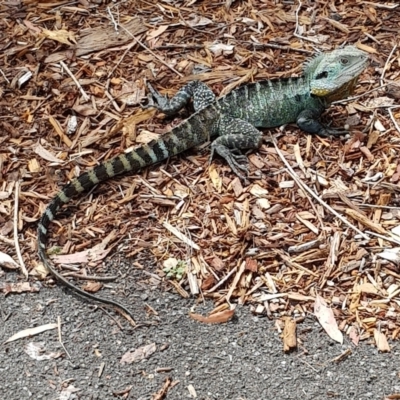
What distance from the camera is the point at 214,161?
572 centimetres

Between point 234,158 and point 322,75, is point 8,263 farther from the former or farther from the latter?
point 322,75

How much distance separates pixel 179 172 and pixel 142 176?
0.27m

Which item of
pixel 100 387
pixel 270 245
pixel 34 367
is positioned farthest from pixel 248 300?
pixel 34 367

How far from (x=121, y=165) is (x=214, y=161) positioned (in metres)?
0.69

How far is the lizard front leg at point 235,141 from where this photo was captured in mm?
5609

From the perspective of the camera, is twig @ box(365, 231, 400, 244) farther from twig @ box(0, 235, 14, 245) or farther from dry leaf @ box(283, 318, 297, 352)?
twig @ box(0, 235, 14, 245)

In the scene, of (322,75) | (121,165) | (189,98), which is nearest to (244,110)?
(189,98)

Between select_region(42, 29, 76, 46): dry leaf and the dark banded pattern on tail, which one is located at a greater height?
select_region(42, 29, 76, 46): dry leaf

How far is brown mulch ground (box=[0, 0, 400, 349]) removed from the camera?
195 inches

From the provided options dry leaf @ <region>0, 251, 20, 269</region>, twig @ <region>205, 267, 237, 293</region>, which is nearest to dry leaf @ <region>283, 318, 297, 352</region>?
twig @ <region>205, 267, 237, 293</region>

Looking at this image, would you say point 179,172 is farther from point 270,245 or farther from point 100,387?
point 100,387

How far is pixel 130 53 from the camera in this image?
654cm

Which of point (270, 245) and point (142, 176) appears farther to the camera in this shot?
point (142, 176)

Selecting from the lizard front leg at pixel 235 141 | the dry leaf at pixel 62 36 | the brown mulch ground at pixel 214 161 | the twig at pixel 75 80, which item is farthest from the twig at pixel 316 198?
the dry leaf at pixel 62 36
